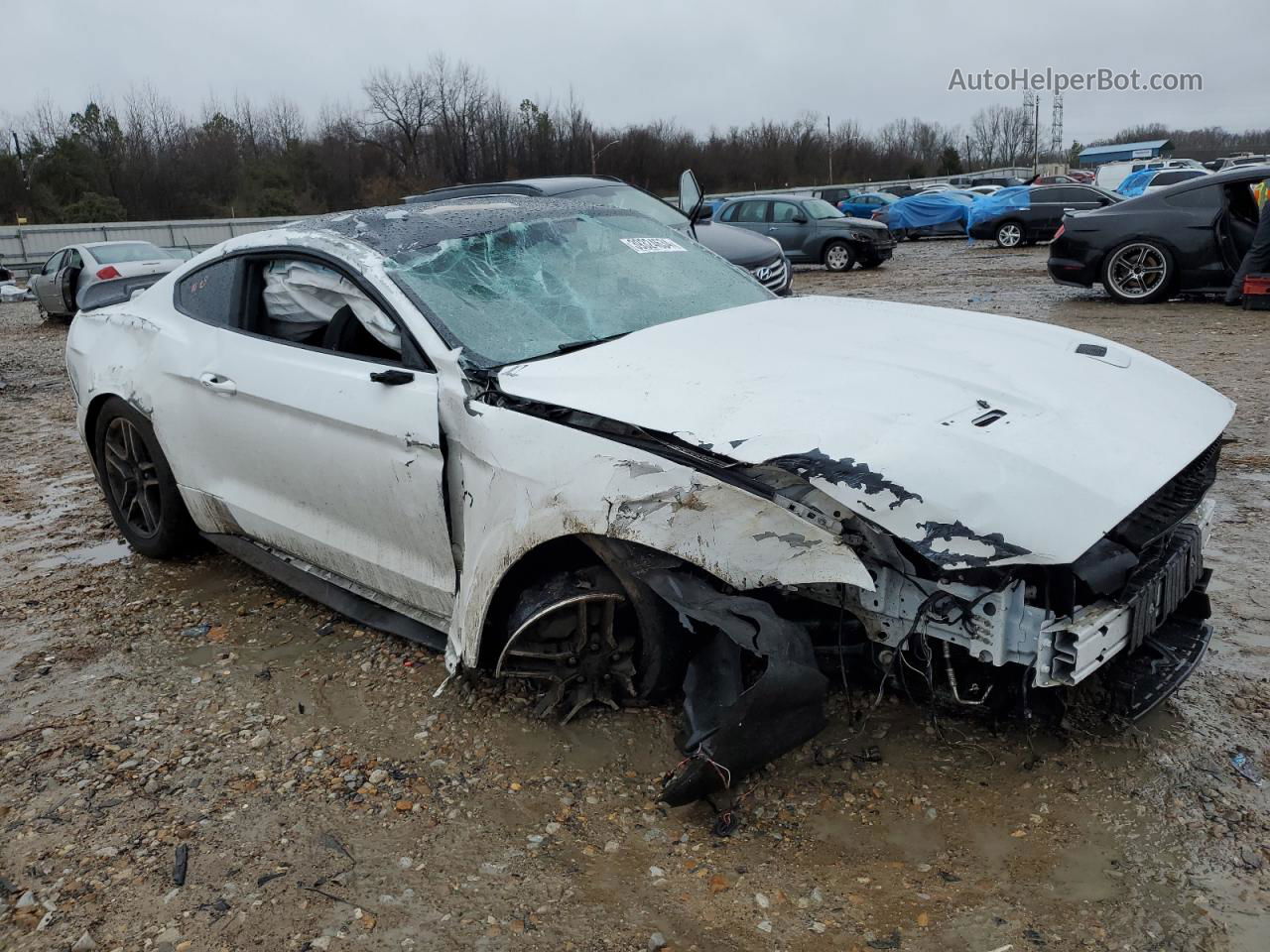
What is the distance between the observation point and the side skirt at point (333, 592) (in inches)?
134

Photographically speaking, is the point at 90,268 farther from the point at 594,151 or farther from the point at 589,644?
the point at 594,151

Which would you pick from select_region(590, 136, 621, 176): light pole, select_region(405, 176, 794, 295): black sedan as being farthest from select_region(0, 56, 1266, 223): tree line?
select_region(405, 176, 794, 295): black sedan

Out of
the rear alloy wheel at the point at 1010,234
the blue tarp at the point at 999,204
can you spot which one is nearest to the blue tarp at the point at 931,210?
the blue tarp at the point at 999,204

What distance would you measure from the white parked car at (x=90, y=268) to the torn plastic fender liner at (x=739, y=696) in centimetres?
1424

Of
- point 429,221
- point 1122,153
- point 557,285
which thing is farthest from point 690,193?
point 1122,153

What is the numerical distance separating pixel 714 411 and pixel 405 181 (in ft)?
180

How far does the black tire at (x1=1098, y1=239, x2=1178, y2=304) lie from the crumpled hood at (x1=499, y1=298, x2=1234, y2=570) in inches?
347

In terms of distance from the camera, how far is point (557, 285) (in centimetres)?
356

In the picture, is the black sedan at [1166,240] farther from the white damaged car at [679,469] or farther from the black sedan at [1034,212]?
the black sedan at [1034,212]

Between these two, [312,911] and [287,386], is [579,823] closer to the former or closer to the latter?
[312,911]

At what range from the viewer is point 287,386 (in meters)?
3.57

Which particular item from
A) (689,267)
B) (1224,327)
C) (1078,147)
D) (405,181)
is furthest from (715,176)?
(1078,147)

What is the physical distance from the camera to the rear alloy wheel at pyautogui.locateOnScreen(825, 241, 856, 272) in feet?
60.6

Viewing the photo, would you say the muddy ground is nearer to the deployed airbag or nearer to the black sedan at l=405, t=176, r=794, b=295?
the deployed airbag
